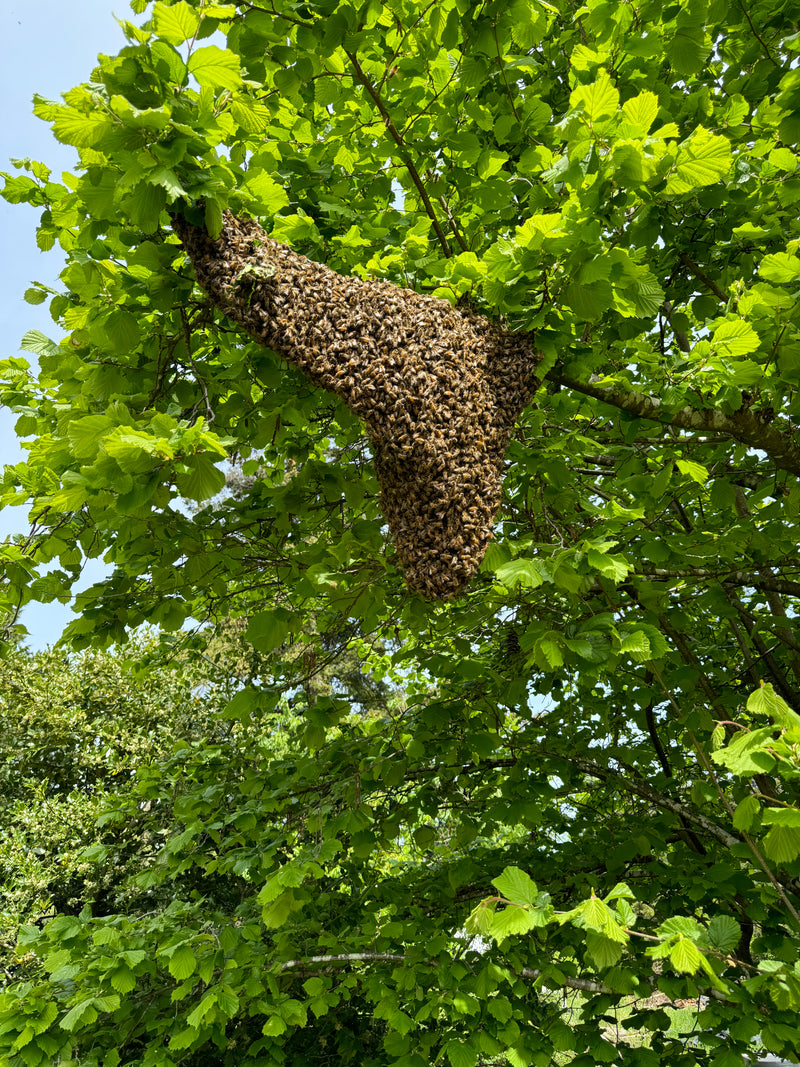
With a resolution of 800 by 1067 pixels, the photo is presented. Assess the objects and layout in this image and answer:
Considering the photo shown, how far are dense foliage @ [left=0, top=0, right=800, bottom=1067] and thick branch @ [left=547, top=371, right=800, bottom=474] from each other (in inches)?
0.5

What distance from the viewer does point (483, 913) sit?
1907 millimetres

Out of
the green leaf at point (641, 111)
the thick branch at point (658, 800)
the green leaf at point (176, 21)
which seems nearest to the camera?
the green leaf at point (176, 21)

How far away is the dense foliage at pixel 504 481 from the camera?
193cm

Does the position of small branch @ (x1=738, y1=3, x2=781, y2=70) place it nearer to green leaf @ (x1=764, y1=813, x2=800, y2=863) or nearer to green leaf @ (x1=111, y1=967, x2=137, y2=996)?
green leaf @ (x1=764, y1=813, x2=800, y2=863)

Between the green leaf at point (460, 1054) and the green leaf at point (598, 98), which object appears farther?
the green leaf at point (460, 1054)

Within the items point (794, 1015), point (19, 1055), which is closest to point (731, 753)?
point (794, 1015)

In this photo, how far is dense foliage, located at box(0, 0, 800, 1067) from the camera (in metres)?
1.93

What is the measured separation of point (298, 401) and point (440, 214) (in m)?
1.25

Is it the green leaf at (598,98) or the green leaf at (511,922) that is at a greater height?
the green leaf at (598,98)

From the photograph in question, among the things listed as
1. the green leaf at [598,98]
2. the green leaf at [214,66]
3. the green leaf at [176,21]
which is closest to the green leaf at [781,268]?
the green leaf at [598,98]

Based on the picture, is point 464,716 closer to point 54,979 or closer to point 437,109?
point 54,979

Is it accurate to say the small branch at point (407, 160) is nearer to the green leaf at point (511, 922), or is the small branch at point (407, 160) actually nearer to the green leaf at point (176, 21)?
the green leaf at point (176, 21)

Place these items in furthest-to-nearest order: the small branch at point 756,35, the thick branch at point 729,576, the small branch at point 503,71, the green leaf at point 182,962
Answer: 1. the thick branch at point 729,576
2. the small branch at point 756,35
3. the green leaf at point 182,962
4. the small branch at point 503,71

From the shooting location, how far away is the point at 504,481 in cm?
343
